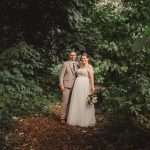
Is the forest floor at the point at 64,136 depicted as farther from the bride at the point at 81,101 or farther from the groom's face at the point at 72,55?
the groom's face at the point at 72,55

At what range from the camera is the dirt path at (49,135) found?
26.0 ft

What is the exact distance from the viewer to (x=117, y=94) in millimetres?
6875

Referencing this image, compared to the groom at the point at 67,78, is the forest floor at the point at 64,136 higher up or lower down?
lower down

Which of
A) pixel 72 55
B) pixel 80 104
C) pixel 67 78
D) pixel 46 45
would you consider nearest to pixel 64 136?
pixel 80 104

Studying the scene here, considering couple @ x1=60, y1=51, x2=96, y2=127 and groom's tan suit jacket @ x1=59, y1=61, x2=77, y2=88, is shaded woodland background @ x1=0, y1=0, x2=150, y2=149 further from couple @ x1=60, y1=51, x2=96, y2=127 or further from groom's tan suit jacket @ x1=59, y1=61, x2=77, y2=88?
groom's tan suit jacket @ x1=59, y1=61, x2=77, y2=88

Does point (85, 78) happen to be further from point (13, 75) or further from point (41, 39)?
point (41, 39)

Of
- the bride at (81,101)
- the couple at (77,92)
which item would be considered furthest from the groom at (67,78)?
the bride at (81,101)

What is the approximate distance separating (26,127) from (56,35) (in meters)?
6.07

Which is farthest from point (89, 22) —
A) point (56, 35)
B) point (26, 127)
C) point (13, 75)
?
point (26, 127)

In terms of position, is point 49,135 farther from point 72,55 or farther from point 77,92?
point 72,55

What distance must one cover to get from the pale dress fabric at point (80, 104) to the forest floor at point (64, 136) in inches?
10.8

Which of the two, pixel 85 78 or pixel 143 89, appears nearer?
pixel 143 89

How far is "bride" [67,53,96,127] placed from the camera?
10055 mm

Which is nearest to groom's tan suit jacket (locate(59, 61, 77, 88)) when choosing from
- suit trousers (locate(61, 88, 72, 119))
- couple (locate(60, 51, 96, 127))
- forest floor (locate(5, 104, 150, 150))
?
couple (locate(60, 51, 96, 127))
